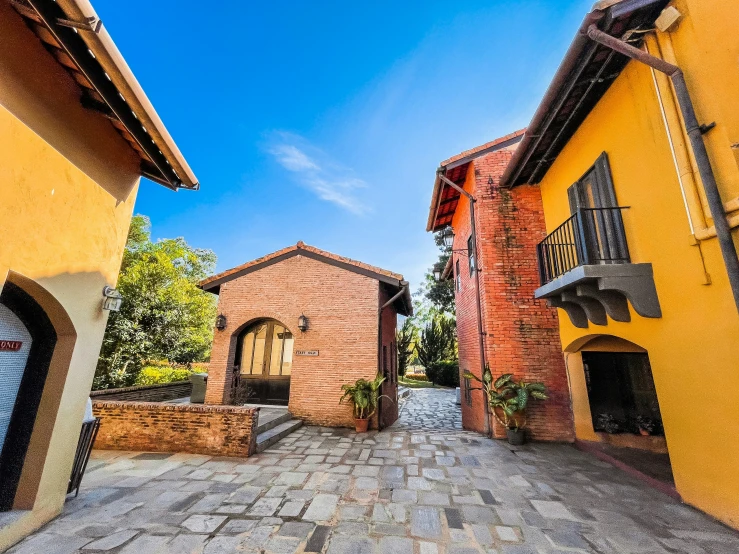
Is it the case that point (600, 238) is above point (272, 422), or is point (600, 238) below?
above

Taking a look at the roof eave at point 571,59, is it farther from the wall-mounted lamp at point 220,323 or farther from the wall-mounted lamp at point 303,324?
the wall-mounted lamp at point 220,323

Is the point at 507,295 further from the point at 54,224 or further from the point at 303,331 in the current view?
the point at 54,224

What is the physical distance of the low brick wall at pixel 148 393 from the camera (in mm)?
7125

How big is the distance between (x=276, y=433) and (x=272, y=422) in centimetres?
61

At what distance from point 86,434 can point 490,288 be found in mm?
7525

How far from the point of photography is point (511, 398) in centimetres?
618

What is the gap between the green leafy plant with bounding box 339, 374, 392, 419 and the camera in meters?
7.35

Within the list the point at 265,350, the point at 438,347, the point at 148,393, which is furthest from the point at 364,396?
the point at 438,347

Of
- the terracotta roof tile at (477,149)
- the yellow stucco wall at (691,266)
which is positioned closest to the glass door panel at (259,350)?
the terracotta roof tile at (477,149)

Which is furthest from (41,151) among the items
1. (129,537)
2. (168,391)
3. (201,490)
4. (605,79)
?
(168,391)

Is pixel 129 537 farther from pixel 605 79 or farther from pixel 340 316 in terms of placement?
pixel 605 79

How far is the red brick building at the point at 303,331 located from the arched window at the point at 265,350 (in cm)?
3

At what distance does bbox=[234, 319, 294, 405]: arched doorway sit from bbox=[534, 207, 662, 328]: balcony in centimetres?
729

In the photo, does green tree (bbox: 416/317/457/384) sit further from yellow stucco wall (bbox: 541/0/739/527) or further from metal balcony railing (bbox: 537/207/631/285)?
yellow stucco wall (bbox: 541/0/739/527)
